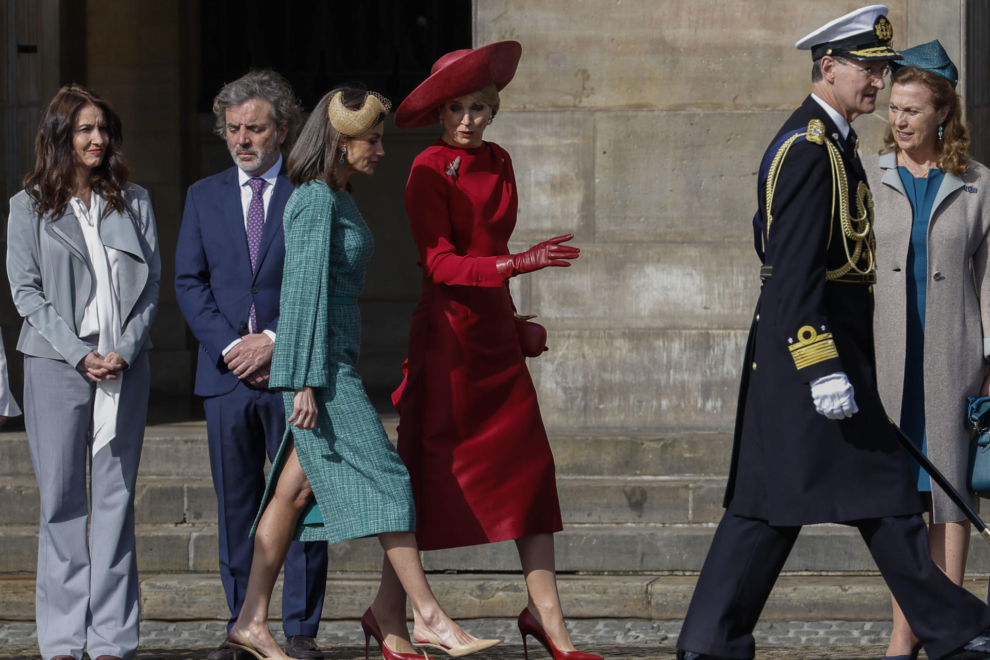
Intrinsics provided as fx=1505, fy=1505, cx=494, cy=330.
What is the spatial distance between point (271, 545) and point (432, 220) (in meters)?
1.17

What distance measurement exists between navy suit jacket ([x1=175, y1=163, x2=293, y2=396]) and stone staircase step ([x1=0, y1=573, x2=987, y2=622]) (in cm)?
119

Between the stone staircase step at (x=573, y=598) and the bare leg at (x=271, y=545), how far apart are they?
1157 mm

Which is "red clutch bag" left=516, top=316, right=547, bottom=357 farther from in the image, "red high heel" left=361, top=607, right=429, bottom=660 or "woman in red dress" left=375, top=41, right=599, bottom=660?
"red high heel" left=361, top=607, right=429, bottom=660

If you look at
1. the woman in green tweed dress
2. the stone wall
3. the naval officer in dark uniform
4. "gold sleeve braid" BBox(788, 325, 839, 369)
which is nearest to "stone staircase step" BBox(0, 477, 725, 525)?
the stone wall

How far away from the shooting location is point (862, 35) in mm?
4387

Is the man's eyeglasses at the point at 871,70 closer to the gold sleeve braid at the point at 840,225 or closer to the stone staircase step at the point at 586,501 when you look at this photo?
the gold sleeve braid at the point at 840,225

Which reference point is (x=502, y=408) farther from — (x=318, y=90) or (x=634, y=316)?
(x=318, y=90)

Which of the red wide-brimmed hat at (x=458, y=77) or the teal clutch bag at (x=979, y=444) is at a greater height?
the red wide-brimmed hat at (x=458, y=77)

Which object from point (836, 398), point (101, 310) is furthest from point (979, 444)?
point (101, 310)

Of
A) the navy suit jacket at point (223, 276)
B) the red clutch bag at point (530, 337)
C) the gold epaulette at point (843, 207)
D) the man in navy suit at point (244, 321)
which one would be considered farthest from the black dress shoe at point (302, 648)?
the gold epaulette at point (843, 207)

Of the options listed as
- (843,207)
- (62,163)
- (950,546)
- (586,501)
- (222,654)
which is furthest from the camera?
(586,501)

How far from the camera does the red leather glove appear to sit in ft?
14.6

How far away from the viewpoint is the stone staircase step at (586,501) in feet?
22.0

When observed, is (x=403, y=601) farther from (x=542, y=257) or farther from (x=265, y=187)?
(x=265, y=187)
